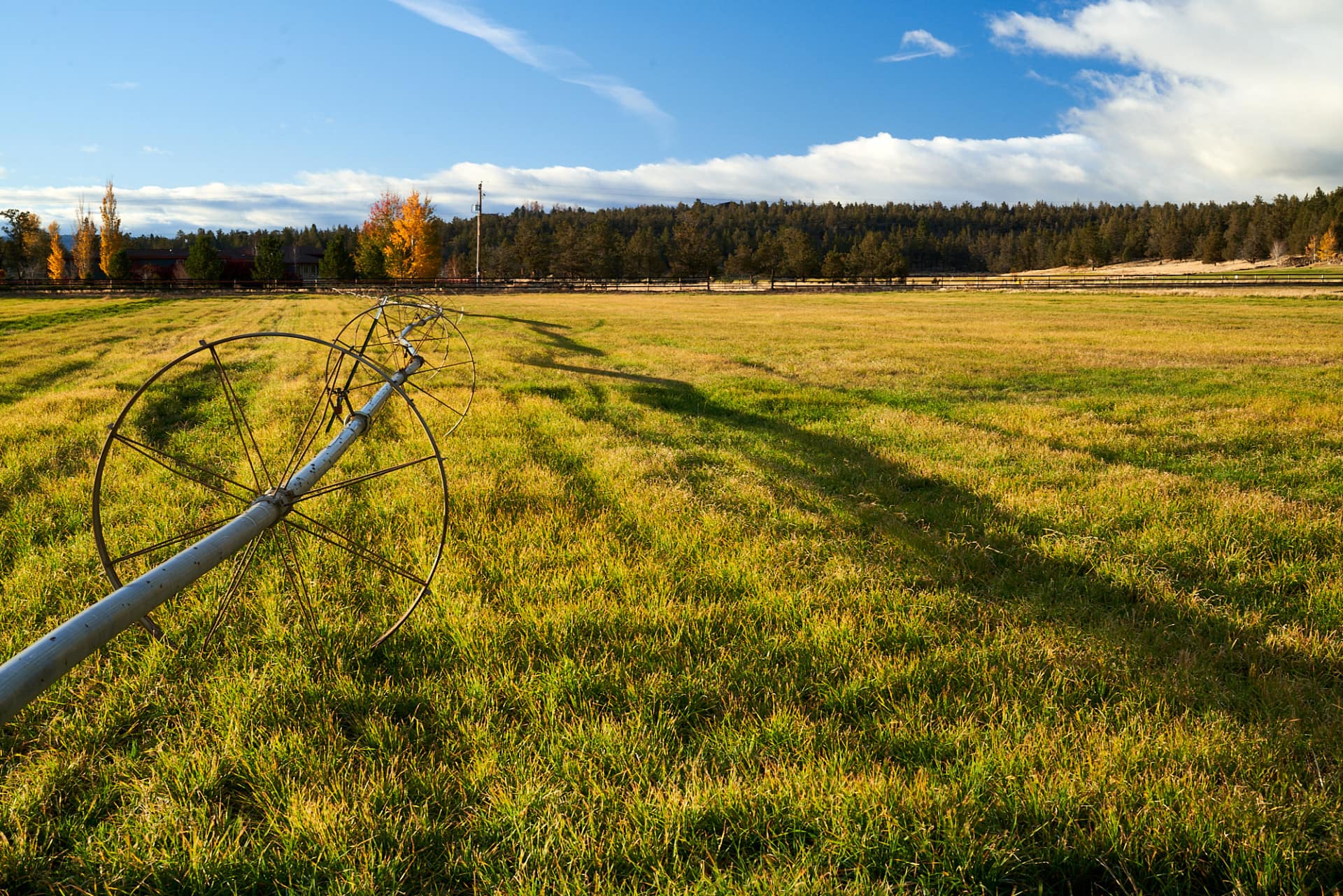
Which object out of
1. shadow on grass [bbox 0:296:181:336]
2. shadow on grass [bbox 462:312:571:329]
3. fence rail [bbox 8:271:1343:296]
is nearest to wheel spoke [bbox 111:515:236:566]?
shadow on grass [bbox 462:312:571:329]

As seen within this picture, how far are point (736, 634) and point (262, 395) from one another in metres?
9.76

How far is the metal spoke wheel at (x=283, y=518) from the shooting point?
3.49 metres

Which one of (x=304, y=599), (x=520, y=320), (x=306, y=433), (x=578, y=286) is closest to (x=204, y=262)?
(x=578, y=286)

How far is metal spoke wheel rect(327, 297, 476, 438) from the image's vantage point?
7.92m

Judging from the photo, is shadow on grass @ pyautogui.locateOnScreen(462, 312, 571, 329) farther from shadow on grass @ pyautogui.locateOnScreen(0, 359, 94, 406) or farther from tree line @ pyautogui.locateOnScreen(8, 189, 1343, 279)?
tree line @ pyautogui.locateOnScreen(8, 189, 1343, 279)

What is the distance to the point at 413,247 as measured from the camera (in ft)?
244

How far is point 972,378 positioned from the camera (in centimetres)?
1373

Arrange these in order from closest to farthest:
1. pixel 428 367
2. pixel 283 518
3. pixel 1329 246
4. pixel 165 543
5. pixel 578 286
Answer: pixel 165 543, pixel 283 518, pixel 428 367, pixel 578 286, pixel 1329 246

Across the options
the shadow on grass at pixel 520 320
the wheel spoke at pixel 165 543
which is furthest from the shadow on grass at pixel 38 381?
the shadow on grass at pixel 520 320

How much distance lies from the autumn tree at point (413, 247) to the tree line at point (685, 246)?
12cm

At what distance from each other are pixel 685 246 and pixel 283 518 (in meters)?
94.5

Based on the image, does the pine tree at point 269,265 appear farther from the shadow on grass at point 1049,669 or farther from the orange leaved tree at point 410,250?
the shadow on grass at point 1049,669

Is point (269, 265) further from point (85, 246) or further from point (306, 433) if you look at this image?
point (306, 433)

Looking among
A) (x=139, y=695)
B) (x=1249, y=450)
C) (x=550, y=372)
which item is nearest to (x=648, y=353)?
(x=550, y=372)
